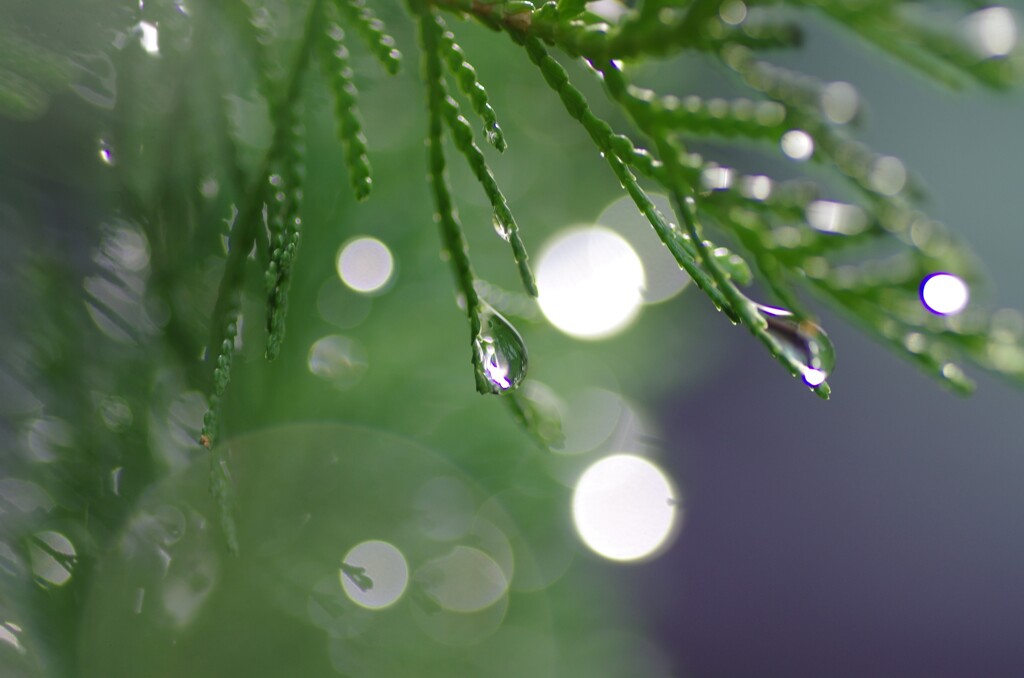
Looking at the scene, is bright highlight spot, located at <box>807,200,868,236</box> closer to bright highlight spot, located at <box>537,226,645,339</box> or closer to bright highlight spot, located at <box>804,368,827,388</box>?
bright highlight spot, located at <box>804,368,827,388</box>

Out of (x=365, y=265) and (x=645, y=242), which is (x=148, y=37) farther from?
(x=645, y=242)

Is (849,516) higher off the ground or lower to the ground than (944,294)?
lower

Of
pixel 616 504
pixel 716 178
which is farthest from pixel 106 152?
pixel 616 504

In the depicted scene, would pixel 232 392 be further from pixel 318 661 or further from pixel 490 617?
pixel 490 617

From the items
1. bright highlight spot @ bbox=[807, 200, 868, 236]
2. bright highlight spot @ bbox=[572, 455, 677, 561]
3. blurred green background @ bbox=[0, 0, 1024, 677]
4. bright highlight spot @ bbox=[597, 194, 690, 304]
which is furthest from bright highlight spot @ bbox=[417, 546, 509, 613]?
bright highlight spot @ bbox=[807, 200, 868, 236]

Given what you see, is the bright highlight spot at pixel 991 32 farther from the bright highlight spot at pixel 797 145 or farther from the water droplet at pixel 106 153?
the water droplet at pixel 106 153

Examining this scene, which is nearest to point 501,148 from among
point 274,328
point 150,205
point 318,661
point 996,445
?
point 274,328
